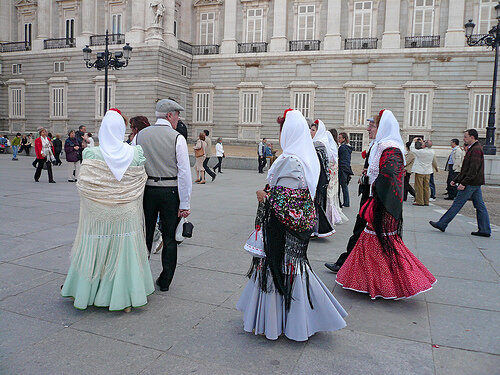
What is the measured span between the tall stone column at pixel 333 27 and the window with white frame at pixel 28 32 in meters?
24.8

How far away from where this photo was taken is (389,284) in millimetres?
4391

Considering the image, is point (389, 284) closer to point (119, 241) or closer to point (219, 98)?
point (119, 241)

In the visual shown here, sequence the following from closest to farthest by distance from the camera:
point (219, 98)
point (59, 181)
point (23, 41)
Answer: point (59, 181)
point (219, 98)
point (23, 41)

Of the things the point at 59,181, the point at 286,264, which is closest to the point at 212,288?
the point at 286,264

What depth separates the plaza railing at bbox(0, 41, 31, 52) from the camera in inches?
1460

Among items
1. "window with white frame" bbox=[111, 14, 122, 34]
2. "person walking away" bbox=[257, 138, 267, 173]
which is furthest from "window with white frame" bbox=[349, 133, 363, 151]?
"window with white frame" bbox=[111, 14, 122, 34]

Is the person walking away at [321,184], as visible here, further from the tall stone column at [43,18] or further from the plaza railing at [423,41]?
the tall stone column at [43,18]

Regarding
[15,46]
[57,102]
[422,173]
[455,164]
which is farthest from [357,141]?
[15,46]

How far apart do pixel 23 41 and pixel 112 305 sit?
4045 centimetres

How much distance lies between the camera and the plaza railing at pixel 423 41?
96.0ft

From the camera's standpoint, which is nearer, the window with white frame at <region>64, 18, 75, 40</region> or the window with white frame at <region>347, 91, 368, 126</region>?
the window with white frame at <region>347, 91, 368, 126</region>

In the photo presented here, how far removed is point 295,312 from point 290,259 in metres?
0.41

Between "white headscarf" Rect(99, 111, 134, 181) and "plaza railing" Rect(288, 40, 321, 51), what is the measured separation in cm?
2973

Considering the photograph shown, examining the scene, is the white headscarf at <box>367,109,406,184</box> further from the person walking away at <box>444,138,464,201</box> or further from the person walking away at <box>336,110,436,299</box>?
the person walking away at <box>444,138,464,201</box>
